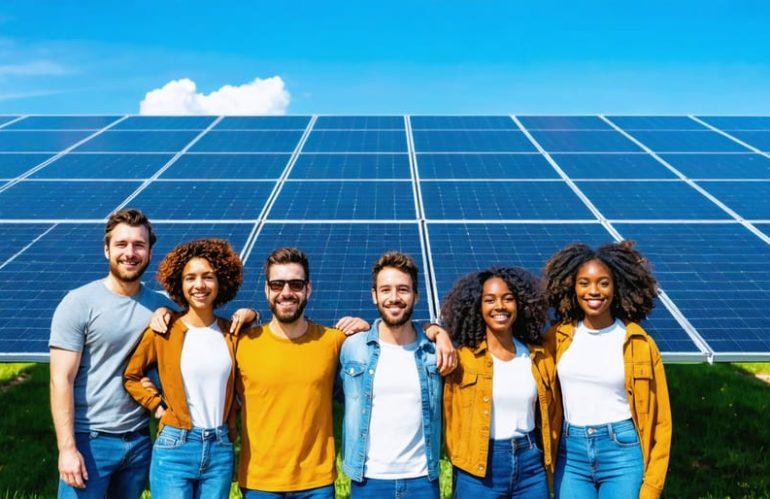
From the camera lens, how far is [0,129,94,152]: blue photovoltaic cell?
11766 mm

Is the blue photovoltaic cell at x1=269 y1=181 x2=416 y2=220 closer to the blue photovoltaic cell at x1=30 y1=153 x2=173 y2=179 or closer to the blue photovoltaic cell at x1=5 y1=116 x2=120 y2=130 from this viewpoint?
the blue photovoltaic cell at x1=30 y1=153 x2=173 y2=179

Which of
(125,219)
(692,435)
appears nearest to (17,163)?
(125,219)

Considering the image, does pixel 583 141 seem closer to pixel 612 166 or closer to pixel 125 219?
pixel 612 166

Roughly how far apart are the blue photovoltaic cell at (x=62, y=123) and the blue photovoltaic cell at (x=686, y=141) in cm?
1170

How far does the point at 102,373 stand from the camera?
4.11 m

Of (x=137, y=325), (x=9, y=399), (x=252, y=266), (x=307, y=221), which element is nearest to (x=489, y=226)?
(x=307, y=221)

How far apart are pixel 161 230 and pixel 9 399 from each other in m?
5.43

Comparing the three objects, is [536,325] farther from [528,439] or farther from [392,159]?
[392,159]

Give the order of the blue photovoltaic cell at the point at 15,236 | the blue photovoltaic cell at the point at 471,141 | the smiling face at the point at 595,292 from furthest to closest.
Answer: the blue photovoltaic cell at the point at 471,141
the blue photovoltaic cell at the point at 15,236
the smiling face at the point at 595,292

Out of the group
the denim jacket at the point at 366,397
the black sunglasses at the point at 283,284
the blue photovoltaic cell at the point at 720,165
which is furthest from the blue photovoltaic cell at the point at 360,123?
the denim jacket at the point at 366,397

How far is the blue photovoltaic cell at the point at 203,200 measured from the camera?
26.5 feet

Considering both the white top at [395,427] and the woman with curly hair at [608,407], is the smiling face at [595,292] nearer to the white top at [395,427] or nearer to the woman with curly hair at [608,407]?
the woman with curly hair at [608,407]

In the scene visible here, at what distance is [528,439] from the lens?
4.09m

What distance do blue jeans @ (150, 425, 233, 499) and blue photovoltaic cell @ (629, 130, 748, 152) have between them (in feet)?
33.1
